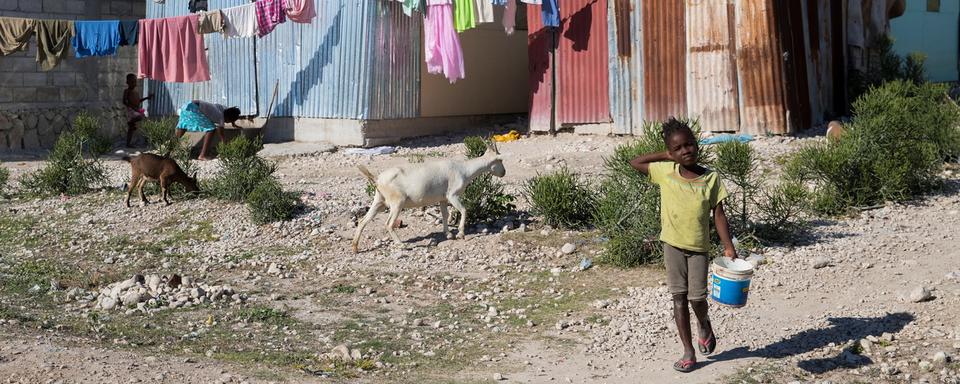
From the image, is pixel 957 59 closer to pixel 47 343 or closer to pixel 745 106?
pixel 745 106

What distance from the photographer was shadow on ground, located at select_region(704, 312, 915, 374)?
5.47m

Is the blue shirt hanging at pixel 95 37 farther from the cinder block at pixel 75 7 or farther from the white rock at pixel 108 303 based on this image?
the white rock at pixel 108 303

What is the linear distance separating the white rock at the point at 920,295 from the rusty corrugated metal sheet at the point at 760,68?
6.69 metres

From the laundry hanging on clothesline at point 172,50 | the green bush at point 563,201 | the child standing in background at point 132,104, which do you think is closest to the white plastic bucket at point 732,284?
the green bush at point 563,201

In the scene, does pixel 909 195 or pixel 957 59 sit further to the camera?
pixel 957 59

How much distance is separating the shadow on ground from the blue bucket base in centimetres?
50

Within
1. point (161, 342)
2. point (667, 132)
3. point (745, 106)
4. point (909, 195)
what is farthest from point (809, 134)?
point (161, 342)

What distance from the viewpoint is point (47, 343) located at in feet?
18.4

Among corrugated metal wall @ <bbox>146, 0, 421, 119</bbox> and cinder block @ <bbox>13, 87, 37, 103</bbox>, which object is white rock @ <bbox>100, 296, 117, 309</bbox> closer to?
corrugated metal wall @ <bbox>146, 0, 421, 119</bbox>

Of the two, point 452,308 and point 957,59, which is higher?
point 957,59

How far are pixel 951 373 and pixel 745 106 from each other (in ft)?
26.5

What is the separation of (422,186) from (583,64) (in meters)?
6.80

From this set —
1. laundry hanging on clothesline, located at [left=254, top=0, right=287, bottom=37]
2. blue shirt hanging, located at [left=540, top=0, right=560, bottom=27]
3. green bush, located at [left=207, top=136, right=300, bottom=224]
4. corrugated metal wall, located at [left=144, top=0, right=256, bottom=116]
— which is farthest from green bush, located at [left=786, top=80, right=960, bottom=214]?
corrugated metal wall, located at [left=144, top=0, right=256, bottom=116]

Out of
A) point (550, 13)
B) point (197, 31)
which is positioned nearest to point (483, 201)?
point (550, 13)
